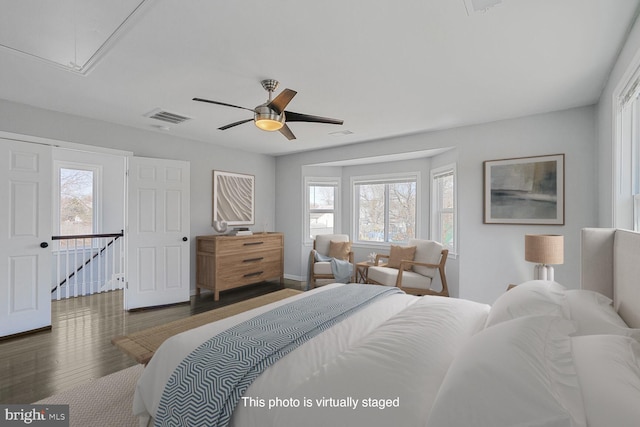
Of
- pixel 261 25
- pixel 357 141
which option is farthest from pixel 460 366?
pixel 357 141

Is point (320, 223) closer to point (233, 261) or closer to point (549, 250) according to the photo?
point (233, 261)

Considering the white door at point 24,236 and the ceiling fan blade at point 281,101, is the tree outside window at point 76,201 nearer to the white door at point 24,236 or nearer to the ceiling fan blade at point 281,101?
the white door at point 24,236

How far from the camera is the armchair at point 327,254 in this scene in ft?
16.3

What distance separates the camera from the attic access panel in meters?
1.71

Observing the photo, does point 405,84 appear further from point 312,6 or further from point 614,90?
point 614,90

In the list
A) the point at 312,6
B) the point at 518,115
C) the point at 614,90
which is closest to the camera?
the point at 312,6

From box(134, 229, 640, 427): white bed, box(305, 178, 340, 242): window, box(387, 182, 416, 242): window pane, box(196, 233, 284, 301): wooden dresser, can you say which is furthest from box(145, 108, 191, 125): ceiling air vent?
box(387, 182, 416, 242): window pane

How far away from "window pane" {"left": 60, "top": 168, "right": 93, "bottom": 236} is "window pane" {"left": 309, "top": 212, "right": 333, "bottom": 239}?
4.14 m

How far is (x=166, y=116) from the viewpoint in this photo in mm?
3688

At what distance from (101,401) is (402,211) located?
467 centimetres

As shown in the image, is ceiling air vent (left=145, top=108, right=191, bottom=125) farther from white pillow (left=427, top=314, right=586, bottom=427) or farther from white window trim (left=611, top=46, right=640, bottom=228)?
white window trim (left=611, top=46, right=640, bottom=228)

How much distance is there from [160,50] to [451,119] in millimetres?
3168

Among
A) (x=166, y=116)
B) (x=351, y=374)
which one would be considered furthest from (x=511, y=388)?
(x=166, y=116)

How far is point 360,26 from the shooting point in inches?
74.8
